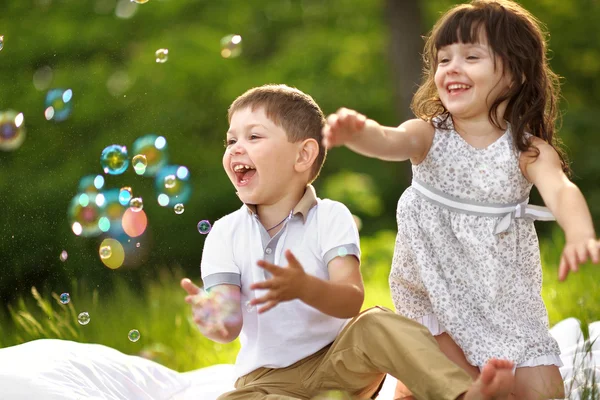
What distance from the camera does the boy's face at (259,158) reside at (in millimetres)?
2672

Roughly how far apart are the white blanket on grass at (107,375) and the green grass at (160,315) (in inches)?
15.5

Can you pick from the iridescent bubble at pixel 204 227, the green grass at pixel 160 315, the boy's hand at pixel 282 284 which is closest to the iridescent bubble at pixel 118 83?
the green grass at pixel 160 315

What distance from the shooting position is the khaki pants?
2.40 m

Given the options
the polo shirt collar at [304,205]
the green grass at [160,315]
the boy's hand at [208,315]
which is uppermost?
the polo shirt collar at [304,205]

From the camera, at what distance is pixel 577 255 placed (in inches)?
90.0

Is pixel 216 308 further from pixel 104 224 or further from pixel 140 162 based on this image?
pixel 104 224

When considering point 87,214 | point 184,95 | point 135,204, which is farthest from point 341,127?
point 184,95

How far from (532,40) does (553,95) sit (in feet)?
0.78

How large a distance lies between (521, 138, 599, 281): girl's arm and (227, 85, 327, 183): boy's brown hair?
68 centimetres

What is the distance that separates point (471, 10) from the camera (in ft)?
9.33

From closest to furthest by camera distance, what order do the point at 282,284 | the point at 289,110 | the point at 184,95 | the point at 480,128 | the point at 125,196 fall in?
the point at 282,284
the point at 289,110
the point at 480,128
the point at 125,196
the point at 184,95

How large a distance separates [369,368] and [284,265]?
412mm

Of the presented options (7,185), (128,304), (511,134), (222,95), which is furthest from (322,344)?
(222,95)

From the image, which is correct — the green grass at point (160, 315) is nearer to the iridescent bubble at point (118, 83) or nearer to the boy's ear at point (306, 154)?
the boy's ear at point (306, 154)
